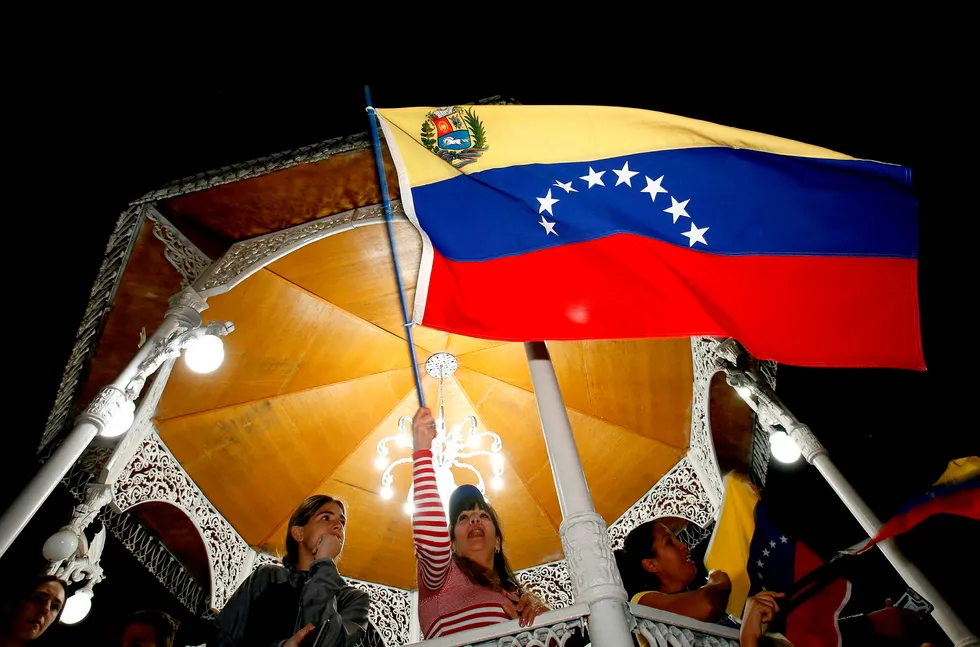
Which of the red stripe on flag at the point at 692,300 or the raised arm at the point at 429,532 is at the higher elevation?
the red stripe on flag at the point at 692,300

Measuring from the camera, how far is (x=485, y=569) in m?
3.02

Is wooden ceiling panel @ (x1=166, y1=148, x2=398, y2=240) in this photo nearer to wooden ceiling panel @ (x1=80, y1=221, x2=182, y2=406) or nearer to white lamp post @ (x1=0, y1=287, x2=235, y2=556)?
wooden ceiling panel @ (x1=80, y1=221, x2=182, y2=406)

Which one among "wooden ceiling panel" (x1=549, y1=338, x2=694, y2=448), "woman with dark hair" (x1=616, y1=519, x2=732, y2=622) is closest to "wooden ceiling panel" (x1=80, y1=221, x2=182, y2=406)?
"wooden ceiling panel" (x1=549, y1=338, x2=694, y2=448)

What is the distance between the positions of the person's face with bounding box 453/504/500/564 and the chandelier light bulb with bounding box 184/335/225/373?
2.54m

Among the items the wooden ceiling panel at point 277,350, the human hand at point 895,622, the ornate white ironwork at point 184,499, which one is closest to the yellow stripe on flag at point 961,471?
the human hand at point 895,622

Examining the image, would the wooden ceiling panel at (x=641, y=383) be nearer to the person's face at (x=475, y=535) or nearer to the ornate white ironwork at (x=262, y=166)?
the ornate white ironwork at (x=262, y=166)

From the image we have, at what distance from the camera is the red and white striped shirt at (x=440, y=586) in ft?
8.86

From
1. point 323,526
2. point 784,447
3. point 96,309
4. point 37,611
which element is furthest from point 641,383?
point 37,611

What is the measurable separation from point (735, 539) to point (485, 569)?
104 inches

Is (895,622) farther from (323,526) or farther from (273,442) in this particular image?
(273,442)

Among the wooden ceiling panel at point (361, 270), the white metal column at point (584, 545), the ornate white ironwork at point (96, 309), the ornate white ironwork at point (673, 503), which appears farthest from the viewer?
the ornate white ironwork at point (673, 503)

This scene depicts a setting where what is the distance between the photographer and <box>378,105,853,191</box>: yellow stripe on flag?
3404 mm

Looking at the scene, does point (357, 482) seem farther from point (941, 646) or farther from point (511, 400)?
point (941, 646)

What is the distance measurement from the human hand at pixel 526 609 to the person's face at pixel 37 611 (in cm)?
330
